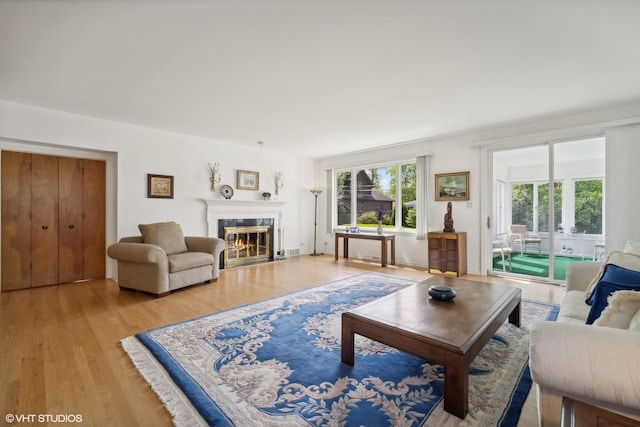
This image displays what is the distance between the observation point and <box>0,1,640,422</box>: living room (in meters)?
2.43

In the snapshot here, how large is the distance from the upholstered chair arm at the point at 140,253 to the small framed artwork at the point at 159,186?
50.0 inches

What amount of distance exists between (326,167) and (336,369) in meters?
5.75

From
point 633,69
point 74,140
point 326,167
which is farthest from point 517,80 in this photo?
point 74,140

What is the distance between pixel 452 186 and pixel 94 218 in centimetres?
610

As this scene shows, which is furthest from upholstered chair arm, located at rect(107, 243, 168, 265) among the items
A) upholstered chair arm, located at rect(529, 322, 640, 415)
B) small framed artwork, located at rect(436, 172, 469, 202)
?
small framed artwork, located at rect(436, 172, 469, 202)

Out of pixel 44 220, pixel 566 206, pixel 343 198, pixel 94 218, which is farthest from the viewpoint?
pixel 343 198

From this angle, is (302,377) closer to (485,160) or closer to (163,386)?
(163,386)

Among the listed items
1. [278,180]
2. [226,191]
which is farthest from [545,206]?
[226,191]

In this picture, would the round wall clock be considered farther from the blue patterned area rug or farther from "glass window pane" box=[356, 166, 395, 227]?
the blue patterned area rug

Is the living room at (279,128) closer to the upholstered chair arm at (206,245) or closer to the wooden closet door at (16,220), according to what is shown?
the wooden closet door at (16,220)

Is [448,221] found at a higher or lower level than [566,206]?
lower

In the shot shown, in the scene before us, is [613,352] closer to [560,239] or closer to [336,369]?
[336,369]

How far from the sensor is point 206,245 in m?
4.36

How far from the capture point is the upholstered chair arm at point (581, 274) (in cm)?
237
